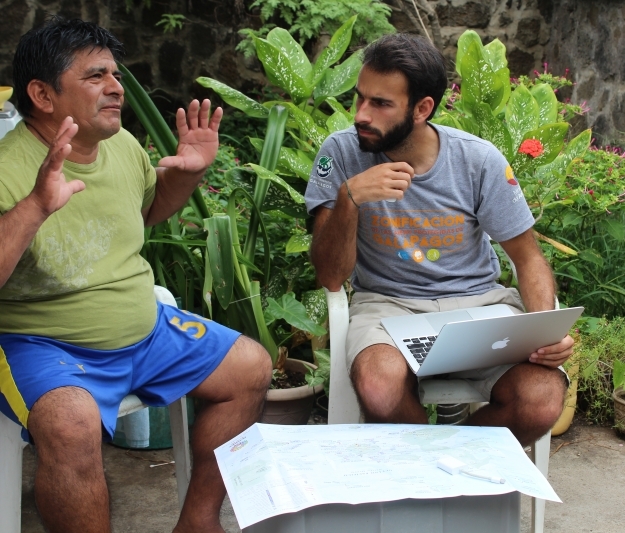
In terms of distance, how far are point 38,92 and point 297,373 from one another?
1416mm

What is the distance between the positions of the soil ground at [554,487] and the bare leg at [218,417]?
0.31 metres

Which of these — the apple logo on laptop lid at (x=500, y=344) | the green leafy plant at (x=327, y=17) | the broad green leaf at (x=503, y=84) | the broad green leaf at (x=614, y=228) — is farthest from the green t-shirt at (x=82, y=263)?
the green leafy plant at (x=327, y=17)

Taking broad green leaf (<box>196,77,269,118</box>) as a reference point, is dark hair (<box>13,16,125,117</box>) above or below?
above

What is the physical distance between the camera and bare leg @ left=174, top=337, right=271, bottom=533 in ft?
6.89

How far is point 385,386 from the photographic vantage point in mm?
2076

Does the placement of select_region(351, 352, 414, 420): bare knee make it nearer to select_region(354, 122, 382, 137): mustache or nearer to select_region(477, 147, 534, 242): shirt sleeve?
select_region(477, 147, 534, 242): shirt sleeve

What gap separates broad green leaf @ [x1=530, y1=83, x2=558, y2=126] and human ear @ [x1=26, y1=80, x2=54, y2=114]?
1957mm

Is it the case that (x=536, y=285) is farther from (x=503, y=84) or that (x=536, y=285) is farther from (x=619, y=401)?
(x=503, y=84)

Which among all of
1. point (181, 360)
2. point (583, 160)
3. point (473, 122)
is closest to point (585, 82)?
point (583, 160)

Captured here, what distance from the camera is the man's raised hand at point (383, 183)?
216 cm

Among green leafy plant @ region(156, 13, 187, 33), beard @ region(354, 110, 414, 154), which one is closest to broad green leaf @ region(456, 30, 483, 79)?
beard @ region(354, 110, 414, 154)

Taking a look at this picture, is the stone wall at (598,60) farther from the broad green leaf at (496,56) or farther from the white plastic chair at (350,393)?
the white plastic chair at (350,393)

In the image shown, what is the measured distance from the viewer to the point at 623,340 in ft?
10.3

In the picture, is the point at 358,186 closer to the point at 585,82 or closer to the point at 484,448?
the point at 484,448
